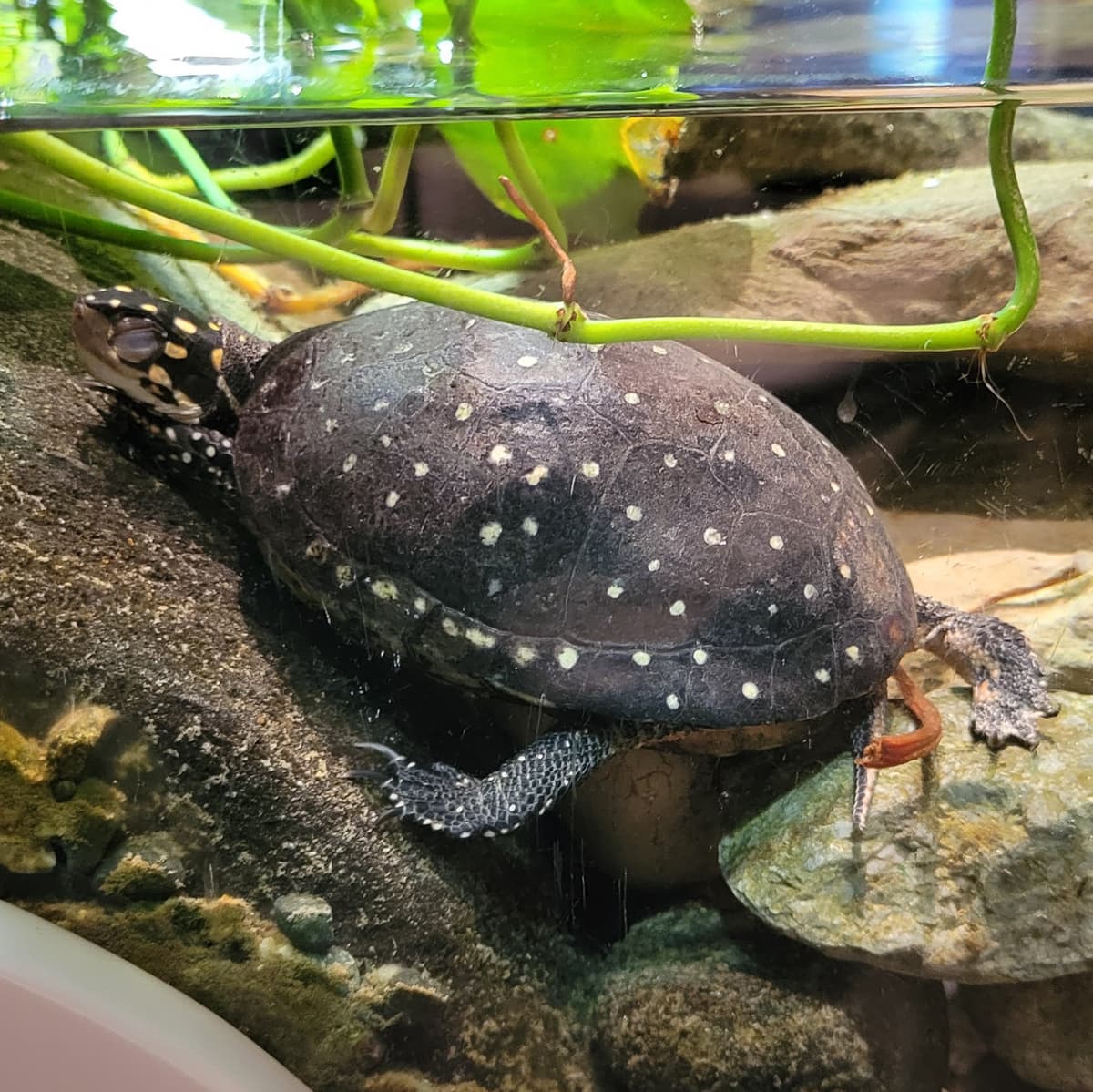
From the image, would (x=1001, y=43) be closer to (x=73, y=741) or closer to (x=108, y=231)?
(x=108, y=231)

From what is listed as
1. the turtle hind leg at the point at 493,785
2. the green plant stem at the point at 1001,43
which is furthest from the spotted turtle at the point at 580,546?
the green plant stem at the point at 1001,43

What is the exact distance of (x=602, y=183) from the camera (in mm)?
1269

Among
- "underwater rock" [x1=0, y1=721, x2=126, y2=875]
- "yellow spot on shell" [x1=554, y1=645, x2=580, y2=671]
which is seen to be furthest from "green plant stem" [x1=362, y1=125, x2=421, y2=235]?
"underwater rock" [x1=0, y1=721, x2=126, y2=875]

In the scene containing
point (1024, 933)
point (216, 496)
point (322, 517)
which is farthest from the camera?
point (216, 496)

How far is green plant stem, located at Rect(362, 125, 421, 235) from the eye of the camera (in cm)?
112

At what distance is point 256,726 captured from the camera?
1.05 metres

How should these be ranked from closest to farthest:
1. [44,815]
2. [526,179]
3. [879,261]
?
[44,815]
[526,179]
[879,261]

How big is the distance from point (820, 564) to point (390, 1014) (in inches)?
31.9

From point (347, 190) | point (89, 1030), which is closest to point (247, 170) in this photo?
point (347, 190)

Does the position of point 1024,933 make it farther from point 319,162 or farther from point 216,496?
point 319,162

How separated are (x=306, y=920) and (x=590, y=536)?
61 centimetres

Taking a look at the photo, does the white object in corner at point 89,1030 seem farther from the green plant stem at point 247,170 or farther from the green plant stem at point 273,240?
the green plant stem at point 247,170

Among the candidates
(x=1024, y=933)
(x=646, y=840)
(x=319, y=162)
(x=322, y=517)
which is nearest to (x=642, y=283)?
(x=319, y=162)

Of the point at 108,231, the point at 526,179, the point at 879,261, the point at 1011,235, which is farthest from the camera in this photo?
the point at 879,261
